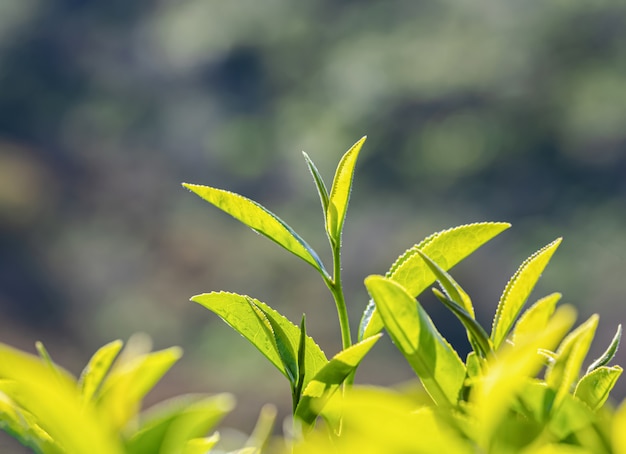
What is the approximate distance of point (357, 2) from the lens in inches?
245

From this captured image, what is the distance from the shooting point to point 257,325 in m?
0.29

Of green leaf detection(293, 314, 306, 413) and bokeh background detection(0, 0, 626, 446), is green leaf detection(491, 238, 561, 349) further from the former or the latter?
bokeh background detection(0, 0, 626, 446)

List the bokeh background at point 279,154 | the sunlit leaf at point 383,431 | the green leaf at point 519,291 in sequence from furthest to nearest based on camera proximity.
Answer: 1. the bokeh background at point 279,154
2. the green leaf at point 519,291
3. the sunlit leaf at point 383,431

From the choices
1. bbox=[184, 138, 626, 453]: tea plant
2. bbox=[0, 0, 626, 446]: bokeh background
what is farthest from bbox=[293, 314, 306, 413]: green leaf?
bbox=[0, 0, 626, 446]: bokeh background

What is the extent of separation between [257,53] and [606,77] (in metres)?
2.47

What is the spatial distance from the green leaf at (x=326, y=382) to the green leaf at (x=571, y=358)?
0.05 metres

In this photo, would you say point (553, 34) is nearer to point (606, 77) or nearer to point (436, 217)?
point (606, 77)

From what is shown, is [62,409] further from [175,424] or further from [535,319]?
[535,319]

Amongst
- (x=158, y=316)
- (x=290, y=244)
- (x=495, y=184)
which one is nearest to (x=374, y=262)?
(x=495, y=184)

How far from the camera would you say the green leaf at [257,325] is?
0.91 feet

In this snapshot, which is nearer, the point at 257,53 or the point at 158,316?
the point at 158,316

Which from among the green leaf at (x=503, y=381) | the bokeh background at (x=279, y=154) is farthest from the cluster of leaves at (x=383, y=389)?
the bokeh background at (x=279, y=154)

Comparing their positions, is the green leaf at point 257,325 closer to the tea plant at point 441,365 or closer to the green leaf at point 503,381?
the tea plant at point 441,365

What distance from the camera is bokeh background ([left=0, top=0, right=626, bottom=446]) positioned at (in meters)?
4.67
